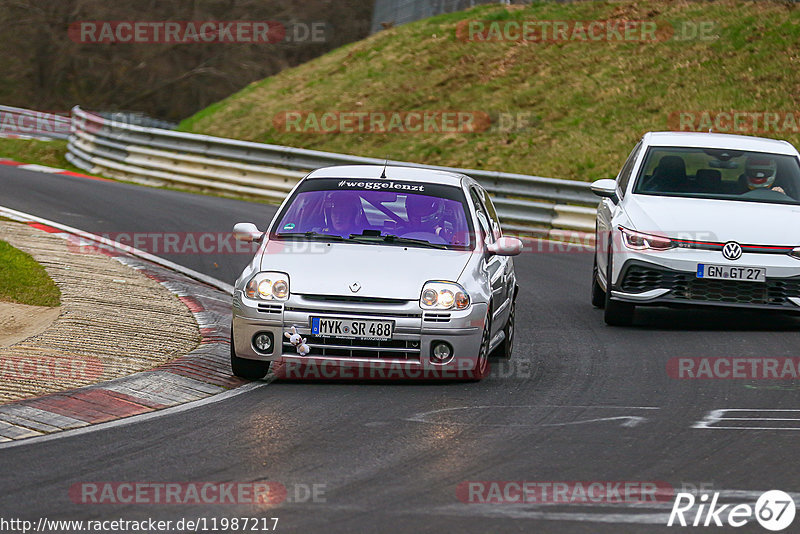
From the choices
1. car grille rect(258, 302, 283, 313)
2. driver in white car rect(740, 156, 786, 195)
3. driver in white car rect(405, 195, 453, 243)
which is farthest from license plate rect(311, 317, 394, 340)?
driver in white car rect(740, 156, 786, 195)

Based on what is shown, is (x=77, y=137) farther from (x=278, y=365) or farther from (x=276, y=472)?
(x=276, y=472)

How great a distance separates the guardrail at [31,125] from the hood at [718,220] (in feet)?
78.4

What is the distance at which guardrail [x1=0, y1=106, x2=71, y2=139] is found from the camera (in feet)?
110

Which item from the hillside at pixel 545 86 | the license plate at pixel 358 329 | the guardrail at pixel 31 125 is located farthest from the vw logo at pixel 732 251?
the guardrail at pixel 31 125

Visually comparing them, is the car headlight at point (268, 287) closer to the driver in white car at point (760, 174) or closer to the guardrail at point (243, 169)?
the driver in white car at point (760, 174)

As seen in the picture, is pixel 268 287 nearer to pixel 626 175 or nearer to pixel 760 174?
pixel 626 175

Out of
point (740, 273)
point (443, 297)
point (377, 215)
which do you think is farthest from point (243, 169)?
point (443, 297)

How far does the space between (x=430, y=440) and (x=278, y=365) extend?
2.65 metres

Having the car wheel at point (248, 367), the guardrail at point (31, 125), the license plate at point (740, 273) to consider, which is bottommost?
Answer: the car wheel at point (248, 367)

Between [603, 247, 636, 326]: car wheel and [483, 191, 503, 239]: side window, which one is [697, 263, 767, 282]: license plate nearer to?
[603, 247, 636, 326]: car wheel

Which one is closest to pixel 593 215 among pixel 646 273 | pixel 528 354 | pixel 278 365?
pixel 646 273

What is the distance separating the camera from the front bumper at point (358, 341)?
8703 mm

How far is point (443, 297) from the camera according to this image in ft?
29.1

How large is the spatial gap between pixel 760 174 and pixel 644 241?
5.56 feet
